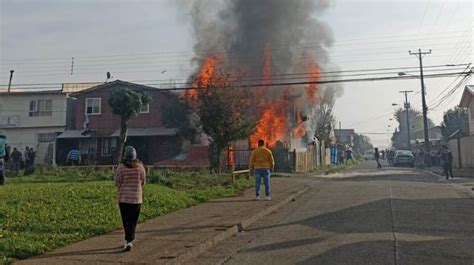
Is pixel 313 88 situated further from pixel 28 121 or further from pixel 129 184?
pixel 129 184

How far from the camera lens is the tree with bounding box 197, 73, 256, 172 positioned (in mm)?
19219

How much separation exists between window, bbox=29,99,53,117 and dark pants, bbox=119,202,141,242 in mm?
31849

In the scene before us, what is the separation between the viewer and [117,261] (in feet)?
19.7

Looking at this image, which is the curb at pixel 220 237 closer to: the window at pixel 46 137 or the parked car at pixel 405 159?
the window at pixel 46 137

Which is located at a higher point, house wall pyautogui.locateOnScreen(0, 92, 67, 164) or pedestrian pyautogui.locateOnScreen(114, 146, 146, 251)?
house wall pyautogui.locateOnScreen(0, 92, 67, 164)

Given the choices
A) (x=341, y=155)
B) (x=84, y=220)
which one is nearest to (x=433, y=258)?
(x=84, y=220)

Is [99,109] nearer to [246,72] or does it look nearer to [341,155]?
[246,72]

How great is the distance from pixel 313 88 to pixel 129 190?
2728cm

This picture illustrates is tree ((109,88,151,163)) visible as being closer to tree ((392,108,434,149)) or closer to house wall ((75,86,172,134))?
house wall ((75,86,172,134))

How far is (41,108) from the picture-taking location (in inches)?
1426

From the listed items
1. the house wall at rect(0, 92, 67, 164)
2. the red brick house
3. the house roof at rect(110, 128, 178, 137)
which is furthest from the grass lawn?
the house wall at rect(0, 92, 67, 164)

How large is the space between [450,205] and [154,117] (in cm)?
2575

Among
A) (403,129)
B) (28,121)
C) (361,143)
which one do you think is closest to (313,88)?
(28,121)

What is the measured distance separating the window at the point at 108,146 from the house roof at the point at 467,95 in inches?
991
